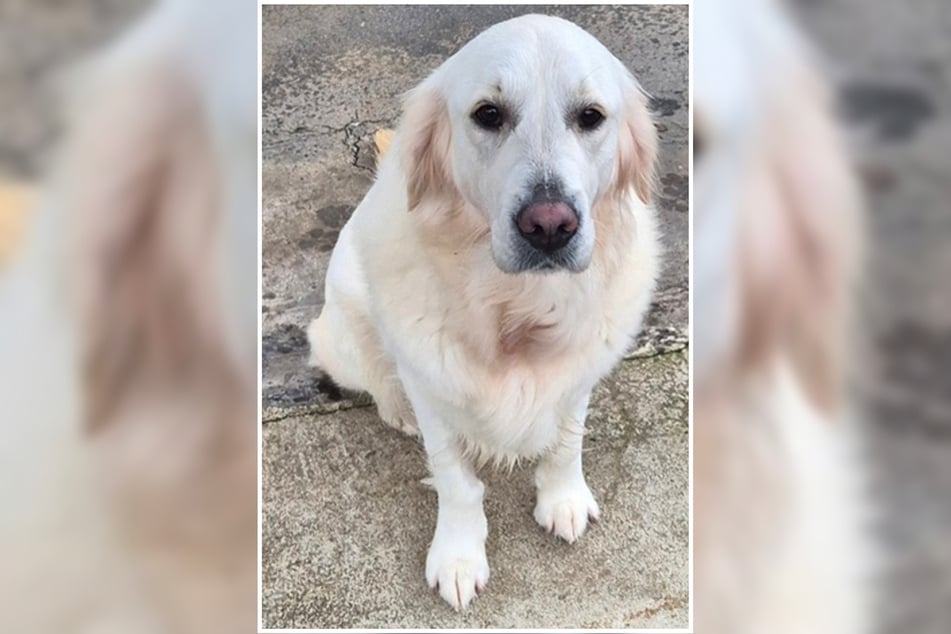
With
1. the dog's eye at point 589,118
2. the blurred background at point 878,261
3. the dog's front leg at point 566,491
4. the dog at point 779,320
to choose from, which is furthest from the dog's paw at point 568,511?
the dog's eye at point 589,118

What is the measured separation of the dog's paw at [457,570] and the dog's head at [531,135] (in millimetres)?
416

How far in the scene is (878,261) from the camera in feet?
3.08

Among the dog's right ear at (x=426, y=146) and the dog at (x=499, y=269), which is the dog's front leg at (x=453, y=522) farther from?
the dog's right ear at (x=426, y=146)

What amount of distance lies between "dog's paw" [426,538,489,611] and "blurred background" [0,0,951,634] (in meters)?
0.28

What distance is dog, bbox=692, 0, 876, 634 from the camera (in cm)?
94

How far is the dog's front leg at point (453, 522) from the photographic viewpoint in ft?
3.23

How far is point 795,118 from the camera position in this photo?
3.07ft

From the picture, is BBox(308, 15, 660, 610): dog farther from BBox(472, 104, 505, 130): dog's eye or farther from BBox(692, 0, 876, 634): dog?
BBox(692, 0, 876, 634): dog

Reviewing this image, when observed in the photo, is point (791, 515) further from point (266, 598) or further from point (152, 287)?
point (152, 287)

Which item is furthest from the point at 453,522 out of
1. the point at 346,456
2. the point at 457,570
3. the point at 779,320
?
the point at 779,320

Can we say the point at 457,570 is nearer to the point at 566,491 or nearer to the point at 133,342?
the point at 566,491

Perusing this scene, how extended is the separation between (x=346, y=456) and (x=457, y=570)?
0.71 feet

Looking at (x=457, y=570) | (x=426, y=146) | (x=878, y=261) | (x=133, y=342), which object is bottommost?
(x=457, y=570)

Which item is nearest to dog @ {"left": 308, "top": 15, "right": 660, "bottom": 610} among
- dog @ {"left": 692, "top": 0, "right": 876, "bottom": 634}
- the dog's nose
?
the dog's nose
